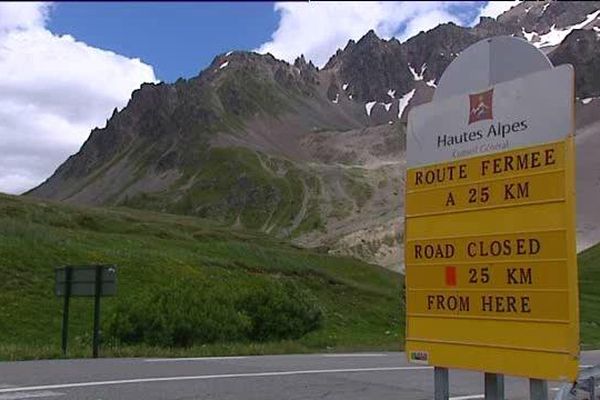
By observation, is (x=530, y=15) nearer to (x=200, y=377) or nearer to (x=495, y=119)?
(x=200, y=377)

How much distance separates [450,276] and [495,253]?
0.54 meters

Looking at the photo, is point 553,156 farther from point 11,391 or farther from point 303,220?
point 303,220

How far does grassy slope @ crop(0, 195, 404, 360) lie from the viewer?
25.0 m

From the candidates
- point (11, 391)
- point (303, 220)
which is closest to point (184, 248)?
point (11, 391)

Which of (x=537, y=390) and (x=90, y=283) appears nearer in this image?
(x=537, y=390)

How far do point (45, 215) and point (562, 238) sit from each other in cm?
6969

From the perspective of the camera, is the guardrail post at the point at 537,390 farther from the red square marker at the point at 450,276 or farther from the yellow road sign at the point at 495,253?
the red square marker at the point at 450,276

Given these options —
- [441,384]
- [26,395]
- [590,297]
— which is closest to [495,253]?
[441,384]

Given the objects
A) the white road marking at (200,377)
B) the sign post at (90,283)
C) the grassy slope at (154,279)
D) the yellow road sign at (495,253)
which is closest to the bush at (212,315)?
the grassy slope at (154,279)

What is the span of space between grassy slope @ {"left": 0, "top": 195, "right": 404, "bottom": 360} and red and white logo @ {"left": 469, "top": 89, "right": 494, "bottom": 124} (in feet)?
37.3

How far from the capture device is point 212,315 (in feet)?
73.5

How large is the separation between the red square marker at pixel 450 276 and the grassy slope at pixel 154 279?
10.8 m

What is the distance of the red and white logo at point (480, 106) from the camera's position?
665cm

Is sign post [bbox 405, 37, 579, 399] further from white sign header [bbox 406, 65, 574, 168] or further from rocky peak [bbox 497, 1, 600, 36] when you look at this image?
rocky peak [bbox 497, 1, 600, 36]
